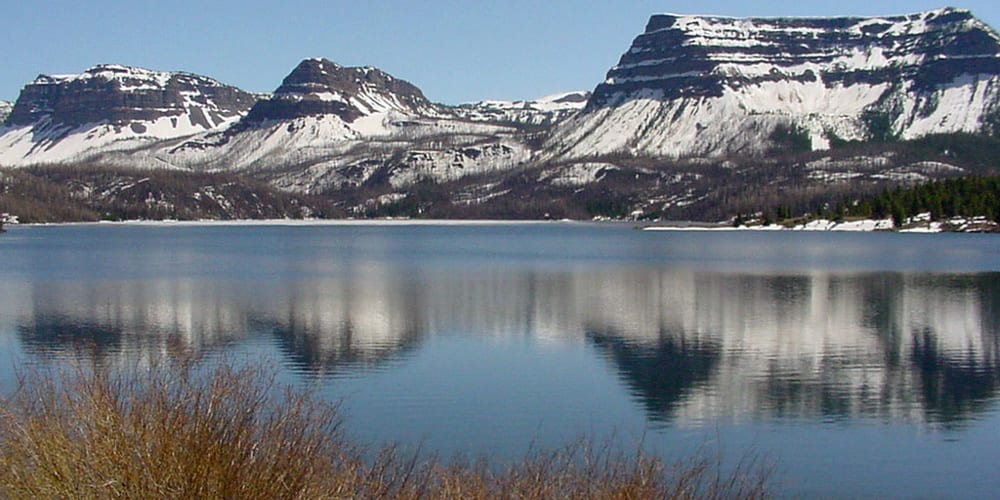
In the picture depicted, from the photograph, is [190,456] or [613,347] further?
[613,347]

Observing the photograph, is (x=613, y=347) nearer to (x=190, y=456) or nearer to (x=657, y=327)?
(x=657, y=327)

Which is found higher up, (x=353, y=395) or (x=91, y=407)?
(x=91, y=407)

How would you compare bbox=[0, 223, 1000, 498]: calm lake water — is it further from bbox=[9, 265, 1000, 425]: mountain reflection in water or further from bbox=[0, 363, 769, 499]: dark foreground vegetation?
bbox=[0, 363, 769, 499]: dark foreground vegetation

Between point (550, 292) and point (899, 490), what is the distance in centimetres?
4487

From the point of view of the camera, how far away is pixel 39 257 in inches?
4198

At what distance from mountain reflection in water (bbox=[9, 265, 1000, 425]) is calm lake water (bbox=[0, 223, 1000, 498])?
0.17 m

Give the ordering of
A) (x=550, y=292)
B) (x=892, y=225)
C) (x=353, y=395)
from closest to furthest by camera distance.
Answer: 1. (x=353, y=395)
2. (x=550, y=292)
3. (x=892, y=225)

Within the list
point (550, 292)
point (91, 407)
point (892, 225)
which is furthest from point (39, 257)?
point (892, 225)

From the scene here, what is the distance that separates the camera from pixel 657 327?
1988 inches

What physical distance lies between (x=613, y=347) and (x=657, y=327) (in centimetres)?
670

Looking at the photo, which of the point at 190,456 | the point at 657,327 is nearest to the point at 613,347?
the point at 657,327

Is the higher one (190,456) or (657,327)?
(190,456)

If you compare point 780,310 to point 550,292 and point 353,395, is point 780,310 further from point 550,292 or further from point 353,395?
point 353,395

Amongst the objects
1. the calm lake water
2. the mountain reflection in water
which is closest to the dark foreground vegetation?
the calm lake water
